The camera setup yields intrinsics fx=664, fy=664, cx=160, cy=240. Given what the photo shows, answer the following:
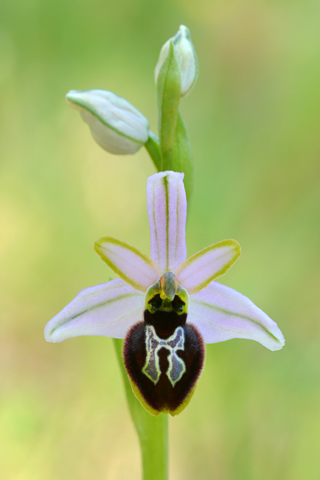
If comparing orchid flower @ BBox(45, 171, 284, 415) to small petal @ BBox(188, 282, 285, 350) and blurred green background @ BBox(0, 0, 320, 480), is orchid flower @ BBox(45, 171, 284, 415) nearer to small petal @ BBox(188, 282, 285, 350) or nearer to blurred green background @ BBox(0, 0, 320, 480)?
small petal @ BBox(188, 282, 285, 350)

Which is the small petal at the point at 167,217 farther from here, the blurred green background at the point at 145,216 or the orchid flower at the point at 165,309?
the blurred green background at the point at 145,216

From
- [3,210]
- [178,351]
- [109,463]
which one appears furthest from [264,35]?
[178,351]

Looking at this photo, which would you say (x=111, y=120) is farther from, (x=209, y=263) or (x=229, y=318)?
(x=229, y=318)

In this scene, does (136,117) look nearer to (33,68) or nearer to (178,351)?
(178,351)

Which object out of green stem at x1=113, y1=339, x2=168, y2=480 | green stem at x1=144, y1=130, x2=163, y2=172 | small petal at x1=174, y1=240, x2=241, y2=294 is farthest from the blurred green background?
small petal at x1=174, y1=240, x2=241, y2=294

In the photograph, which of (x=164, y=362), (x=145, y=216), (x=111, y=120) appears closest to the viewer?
Answer: (x=164, y=362)

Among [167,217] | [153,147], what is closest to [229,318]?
[167,217]
